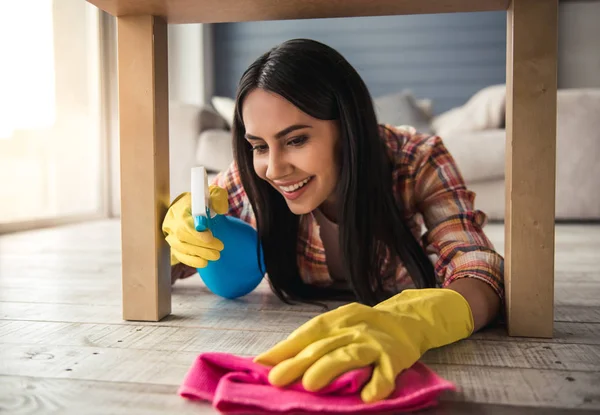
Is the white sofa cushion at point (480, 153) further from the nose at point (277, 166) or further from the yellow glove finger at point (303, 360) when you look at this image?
the yellow glove finger at point (303, 360)

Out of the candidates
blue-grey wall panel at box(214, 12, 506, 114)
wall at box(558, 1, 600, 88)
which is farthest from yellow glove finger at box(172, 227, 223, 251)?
wall at box(558, 1, 600, 88)

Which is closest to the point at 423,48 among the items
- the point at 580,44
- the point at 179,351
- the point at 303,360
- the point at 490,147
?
the point at 580,44

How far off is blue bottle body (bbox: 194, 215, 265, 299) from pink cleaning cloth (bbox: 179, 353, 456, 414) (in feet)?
1.57

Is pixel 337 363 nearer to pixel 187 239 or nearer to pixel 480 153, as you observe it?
pixel 187 239

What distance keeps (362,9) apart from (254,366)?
62cm

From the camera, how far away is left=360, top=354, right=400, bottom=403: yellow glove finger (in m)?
0.61

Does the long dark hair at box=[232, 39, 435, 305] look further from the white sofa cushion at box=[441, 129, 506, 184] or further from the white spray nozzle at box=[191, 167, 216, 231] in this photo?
the white sofa cushion at box=[441, 129, 506, 184]

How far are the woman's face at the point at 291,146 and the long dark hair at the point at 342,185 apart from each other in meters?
0.02

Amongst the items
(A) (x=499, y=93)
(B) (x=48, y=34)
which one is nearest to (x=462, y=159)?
(A) (x=499, y=93)

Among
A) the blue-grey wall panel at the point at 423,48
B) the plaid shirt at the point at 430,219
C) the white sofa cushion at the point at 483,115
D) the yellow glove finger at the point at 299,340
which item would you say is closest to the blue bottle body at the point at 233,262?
the plaid shirt at the point at 430,219

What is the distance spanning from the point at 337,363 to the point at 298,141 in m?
0.48

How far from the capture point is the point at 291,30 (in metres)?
4.72

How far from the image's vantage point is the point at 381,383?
2.04 feet

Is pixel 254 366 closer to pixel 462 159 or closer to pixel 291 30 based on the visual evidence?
pixel 462 159
